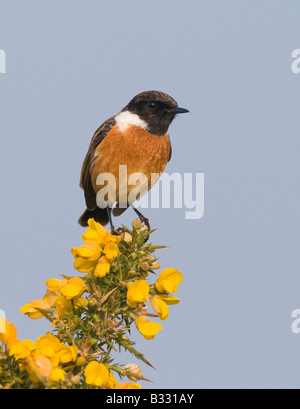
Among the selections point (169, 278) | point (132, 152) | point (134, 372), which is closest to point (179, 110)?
point (132, 152)

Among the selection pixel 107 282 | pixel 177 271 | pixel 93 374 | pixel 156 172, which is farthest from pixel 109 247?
pixel 156 172

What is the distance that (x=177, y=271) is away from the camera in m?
3.43

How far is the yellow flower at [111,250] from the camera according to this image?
3.35 m

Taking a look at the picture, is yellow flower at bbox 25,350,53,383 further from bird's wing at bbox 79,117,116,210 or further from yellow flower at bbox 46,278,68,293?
bird's wing at bbox 79,117,116,210

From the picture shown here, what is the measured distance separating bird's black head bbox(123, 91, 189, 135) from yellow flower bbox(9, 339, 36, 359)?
3897mm

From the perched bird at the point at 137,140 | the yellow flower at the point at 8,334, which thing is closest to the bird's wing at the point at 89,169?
the perched bird at the point at 137,140

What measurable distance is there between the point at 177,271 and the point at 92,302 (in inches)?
20.4

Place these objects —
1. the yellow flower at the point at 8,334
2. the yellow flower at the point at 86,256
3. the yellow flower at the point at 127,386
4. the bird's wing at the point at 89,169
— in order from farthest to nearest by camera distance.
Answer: the bird's wing at the point at 89,169 < the yellow flower at the point at 86,256 < the yellow flower at the point at 127,386 < the yellow flower at the point at 8,334

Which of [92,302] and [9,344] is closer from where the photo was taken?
[9,344]

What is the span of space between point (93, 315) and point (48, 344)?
335mm

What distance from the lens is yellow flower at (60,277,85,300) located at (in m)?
3.24

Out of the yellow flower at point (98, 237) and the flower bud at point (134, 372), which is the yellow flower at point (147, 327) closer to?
the flower bud at point (134, 372)
